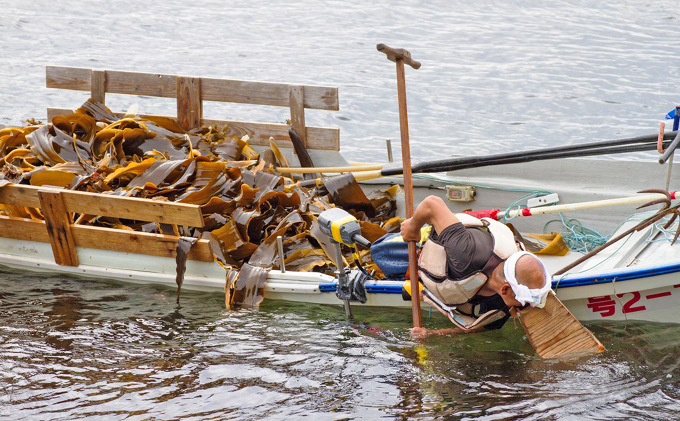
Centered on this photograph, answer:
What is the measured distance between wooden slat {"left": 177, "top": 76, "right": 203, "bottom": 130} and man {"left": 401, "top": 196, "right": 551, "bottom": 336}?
3.80 metres

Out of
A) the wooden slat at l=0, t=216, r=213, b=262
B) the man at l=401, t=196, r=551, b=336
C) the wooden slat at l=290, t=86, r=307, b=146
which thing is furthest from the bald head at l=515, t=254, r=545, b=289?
the wooden slat at l=290, t=86, r=307, b=146

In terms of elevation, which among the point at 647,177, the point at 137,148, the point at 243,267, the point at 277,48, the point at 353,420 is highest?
the point at 277,48

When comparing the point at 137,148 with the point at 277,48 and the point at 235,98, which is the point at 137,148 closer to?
the point at 235,98

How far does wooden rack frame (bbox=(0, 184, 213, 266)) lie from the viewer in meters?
5.92

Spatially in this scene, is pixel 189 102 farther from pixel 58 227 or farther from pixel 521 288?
pixel 521 288

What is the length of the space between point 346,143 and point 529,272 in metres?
9.39

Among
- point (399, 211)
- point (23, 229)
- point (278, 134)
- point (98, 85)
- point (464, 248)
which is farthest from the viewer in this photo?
point (98, 85)

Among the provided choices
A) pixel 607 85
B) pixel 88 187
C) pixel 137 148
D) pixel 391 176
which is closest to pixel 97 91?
pixel 137 148

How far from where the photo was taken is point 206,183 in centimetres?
668

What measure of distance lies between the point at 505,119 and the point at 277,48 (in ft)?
24.2

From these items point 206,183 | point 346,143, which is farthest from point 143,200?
point 346,143

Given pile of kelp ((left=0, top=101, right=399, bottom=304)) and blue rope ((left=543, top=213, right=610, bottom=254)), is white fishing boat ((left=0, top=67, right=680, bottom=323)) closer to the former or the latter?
blue rope ((left=543, top=213, right=610, bottom=254))

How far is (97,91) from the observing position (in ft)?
27.9

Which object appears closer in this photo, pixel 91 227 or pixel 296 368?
pixel 296 368
